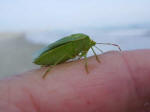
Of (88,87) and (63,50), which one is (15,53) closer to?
(63,50)

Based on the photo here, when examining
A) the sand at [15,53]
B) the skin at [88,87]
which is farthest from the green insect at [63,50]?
the sand at [15,53]

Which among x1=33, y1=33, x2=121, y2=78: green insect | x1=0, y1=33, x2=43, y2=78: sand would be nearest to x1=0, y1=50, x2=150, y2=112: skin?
x1=33, y1=33, x2=121, y2=78: green insect

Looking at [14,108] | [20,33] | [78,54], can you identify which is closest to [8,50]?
[20,33]

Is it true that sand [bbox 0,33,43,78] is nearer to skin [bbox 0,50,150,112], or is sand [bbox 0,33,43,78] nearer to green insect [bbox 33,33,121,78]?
green insect [bbox 33,33,121,78]

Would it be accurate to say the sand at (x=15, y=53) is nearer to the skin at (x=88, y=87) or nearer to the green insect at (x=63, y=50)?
the green insect at (x=63, y=50)

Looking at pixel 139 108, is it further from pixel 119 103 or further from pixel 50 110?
pixel 50 110

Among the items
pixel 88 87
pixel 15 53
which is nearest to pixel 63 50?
pixel 88 87
